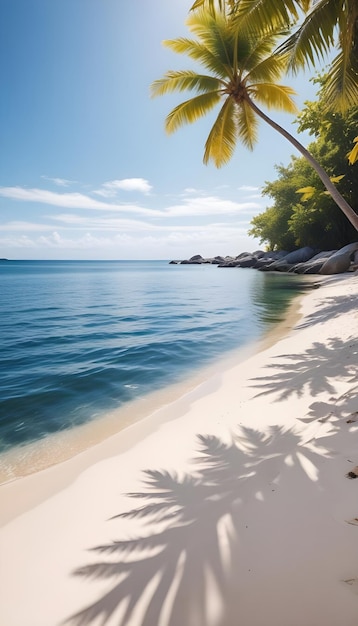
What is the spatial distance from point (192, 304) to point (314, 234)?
27.4 metres

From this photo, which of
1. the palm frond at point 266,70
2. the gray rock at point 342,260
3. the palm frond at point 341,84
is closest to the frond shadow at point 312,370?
the palm frond at point 341,84

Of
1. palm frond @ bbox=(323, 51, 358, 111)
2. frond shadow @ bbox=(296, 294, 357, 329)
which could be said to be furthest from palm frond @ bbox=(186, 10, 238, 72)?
frond shadow @ bbox=(296, 294, 357, 329)

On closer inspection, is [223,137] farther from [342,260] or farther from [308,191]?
[342,260]

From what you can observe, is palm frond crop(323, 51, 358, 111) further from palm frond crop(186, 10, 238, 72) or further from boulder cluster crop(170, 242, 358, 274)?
boulder cluster crop(170, 242, 358, 274)

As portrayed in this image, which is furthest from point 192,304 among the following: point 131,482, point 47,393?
point 131,482

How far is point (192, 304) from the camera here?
22.5 metres

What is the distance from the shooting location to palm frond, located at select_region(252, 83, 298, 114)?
11836 millimetres

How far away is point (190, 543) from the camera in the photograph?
241cm

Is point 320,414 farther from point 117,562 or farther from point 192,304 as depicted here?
point 192,304

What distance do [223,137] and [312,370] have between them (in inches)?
415

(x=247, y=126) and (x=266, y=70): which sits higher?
(x=266, y=70)

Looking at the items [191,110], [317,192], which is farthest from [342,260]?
[191,110]

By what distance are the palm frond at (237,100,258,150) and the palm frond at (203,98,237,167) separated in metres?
0.34

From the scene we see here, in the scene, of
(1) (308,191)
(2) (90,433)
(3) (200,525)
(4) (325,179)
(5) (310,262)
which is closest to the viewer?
(3) (200,525)
